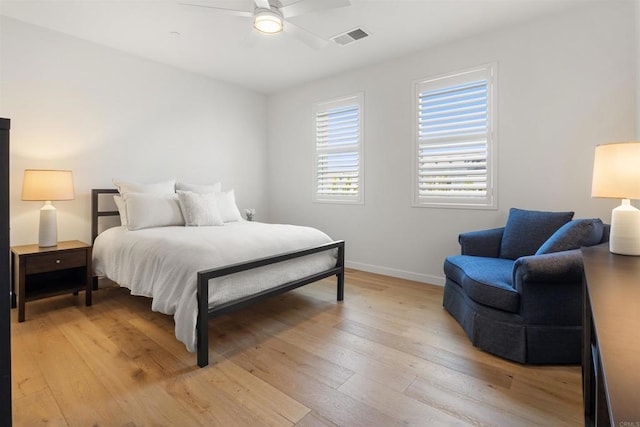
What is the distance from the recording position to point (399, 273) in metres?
3.99

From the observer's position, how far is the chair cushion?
2.10 m

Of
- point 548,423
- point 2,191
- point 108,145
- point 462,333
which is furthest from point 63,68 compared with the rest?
point 548,423

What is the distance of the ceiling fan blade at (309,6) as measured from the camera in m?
2.27

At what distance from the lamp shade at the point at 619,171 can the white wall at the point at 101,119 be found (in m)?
4.22

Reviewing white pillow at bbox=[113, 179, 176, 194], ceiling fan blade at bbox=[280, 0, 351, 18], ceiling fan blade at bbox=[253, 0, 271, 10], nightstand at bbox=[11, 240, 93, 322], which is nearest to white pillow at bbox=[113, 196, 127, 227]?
white pillow at bbox=[113, 179, 176, 194]

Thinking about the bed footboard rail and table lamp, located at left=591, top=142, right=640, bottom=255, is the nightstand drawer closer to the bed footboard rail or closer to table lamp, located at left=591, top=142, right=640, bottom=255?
the bed footboard rail

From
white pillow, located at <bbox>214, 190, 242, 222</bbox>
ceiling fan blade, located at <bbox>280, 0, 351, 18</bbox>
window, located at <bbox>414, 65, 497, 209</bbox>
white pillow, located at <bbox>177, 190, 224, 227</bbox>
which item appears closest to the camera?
ceiling fan blade, located at <bbox>280, 0, 351, 18</bbox>

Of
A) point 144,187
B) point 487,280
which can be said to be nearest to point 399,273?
point 487,280

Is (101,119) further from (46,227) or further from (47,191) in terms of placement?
(46,227)

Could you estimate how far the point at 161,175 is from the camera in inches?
163

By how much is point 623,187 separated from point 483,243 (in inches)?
51.1

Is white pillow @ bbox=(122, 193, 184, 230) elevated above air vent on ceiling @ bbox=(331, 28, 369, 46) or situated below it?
below

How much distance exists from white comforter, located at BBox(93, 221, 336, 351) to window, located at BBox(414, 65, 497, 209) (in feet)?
4.82

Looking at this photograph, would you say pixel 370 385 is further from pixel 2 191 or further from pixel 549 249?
pixel 2 191
